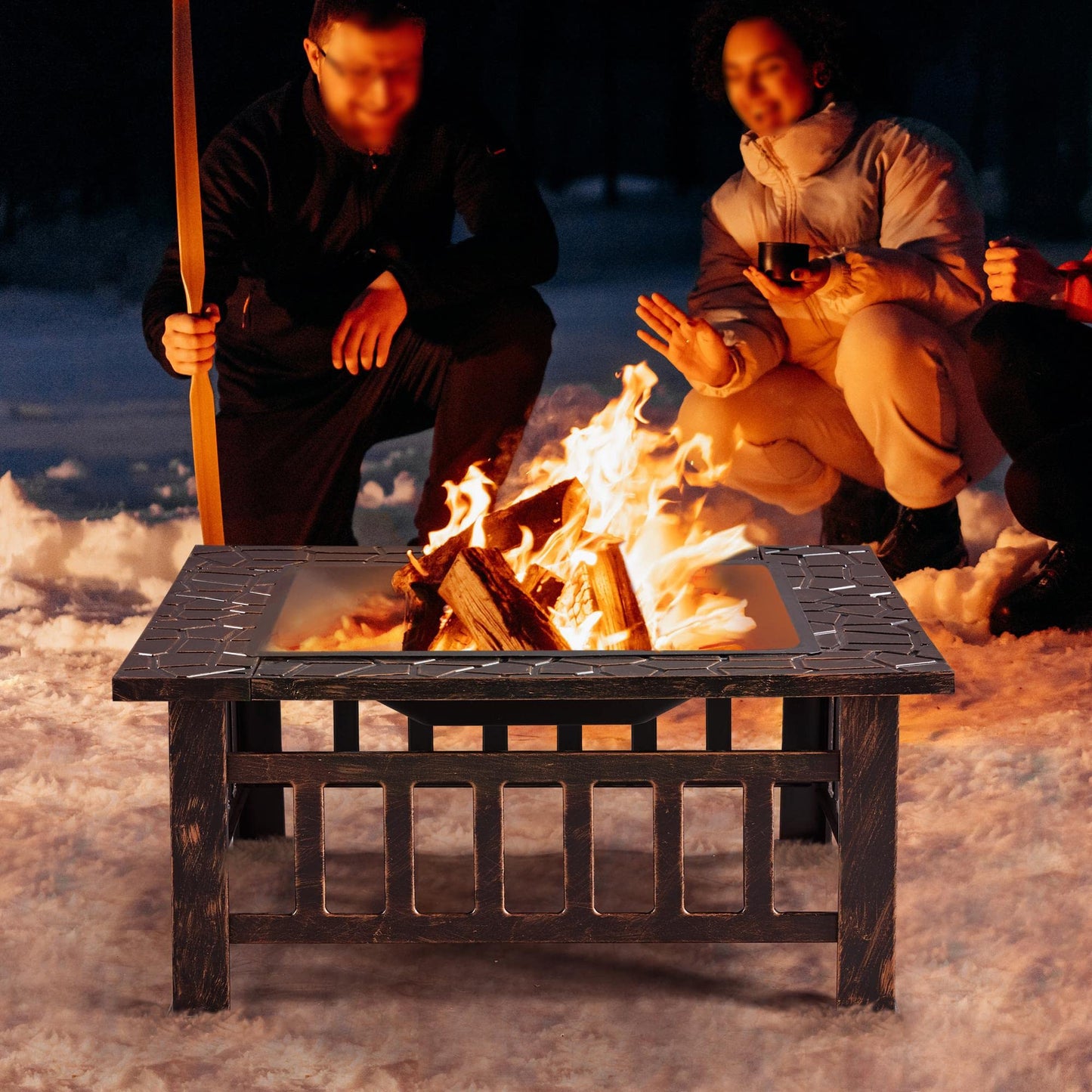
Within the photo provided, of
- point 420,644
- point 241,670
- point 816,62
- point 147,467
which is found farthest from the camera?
point 147,467

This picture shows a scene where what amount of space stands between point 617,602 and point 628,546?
0.32 meters

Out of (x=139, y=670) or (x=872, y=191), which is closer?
(x=139, y=670)

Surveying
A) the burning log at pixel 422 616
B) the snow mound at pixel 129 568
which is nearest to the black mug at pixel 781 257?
the snow mound at pixel 129 568

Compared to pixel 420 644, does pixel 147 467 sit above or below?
below

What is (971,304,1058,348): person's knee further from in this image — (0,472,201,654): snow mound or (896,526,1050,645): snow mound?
(0,472,201,654): snow mound

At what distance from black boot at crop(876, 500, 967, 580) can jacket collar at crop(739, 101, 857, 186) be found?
988 millimetres

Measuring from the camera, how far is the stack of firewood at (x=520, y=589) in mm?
2623

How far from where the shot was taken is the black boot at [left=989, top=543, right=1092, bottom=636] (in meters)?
4.50

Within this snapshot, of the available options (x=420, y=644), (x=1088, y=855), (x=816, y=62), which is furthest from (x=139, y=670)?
(x=816, y=62)

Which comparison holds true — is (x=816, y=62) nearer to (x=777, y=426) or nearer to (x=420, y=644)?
(x=777, y=426)

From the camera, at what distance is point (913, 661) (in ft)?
8.05

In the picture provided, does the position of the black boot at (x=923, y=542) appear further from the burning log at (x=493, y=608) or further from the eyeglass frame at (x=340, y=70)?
the burning log at (x=493, y=608)

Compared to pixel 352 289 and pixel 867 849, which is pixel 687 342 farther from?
pixel 867 849

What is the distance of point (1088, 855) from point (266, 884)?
1569 millimetres
